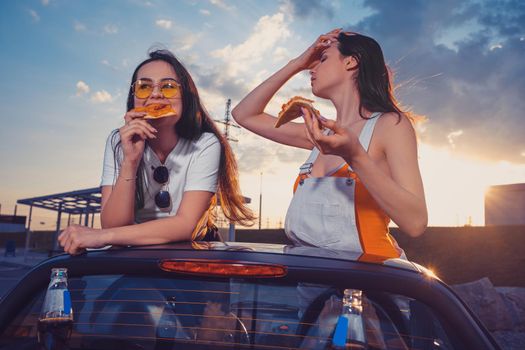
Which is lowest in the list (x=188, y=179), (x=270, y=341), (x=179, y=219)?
(x=270, y=341)

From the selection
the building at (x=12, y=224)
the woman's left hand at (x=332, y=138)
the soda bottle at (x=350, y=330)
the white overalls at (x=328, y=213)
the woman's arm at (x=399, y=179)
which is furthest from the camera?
the building at (x=12, y=224)

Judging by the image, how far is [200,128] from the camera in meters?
3.58

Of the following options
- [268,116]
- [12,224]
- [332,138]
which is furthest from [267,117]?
[12,224]

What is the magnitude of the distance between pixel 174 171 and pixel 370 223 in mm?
1215

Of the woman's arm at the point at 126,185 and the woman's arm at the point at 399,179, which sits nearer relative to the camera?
the woman's arm at the point at 399,179

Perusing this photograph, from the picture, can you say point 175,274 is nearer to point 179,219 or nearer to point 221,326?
point 221,326

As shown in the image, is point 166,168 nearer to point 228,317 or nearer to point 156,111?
point 156,111

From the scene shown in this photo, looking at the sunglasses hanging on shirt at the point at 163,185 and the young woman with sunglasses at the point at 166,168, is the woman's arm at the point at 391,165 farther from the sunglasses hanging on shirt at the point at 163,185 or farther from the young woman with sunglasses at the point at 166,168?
the sunglasses hanging on shirt at the point at 163,185

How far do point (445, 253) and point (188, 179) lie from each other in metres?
29.8

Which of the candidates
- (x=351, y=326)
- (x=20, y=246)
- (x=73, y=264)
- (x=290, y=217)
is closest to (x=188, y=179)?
(x=290, y=217)

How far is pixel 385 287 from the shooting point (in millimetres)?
1698

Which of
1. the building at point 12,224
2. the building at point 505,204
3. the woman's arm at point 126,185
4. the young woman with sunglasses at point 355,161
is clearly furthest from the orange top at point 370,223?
the building at point 12,224

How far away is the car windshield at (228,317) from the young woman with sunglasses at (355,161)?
472 millimetres

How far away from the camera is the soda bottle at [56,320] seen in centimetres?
171
